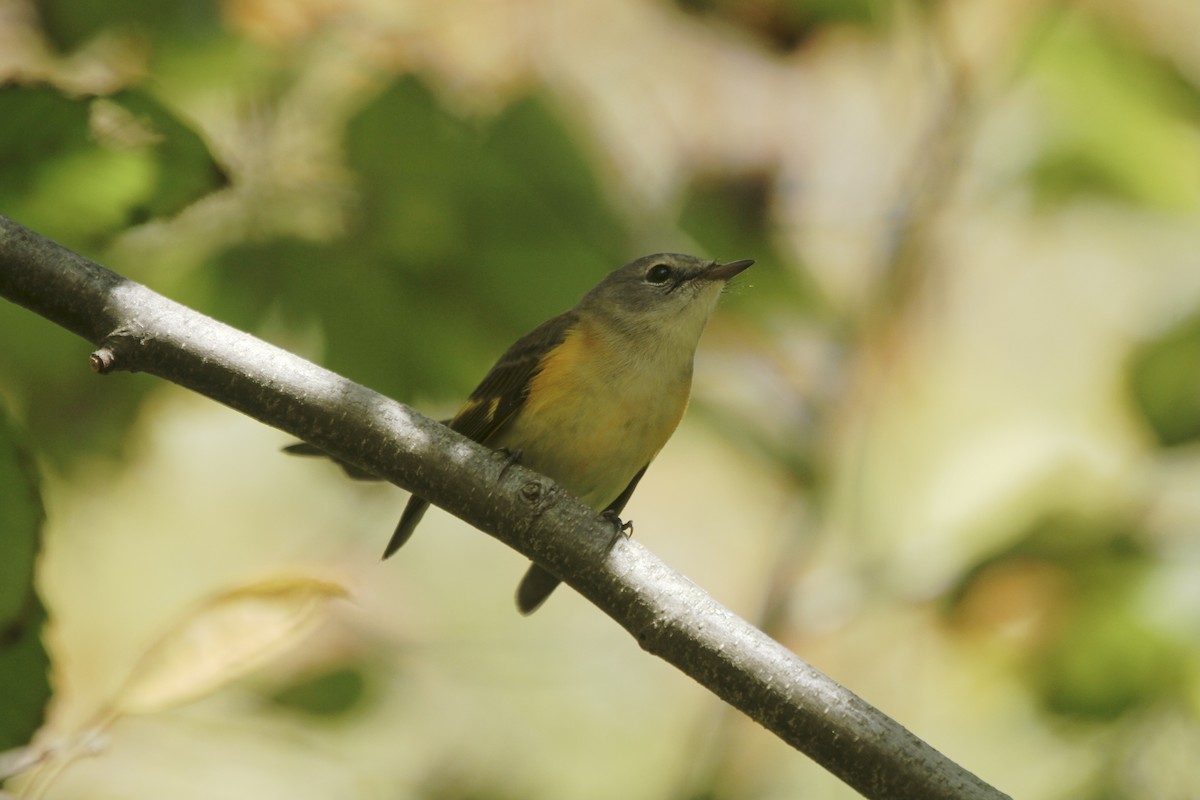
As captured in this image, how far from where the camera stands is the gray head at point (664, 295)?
346 centimetres

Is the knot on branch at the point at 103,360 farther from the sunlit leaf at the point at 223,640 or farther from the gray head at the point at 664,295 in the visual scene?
the gray head at the point at 664,295

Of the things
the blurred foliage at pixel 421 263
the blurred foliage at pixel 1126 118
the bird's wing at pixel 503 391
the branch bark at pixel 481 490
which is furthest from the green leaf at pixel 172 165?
the blurred foliage at pixel 1126 118

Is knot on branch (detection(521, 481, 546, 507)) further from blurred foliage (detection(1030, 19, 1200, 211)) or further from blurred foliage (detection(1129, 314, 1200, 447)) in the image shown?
blurred foliage (detection(1030, 19, 1200, 211))

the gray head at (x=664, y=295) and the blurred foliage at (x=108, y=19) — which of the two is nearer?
the blurred foliage at (x=108, y=19)

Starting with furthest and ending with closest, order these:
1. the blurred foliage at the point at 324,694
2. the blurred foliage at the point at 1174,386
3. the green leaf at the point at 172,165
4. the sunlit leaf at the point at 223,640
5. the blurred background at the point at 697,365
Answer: the blurred foliage at the point at 324,694, the blurred foliage at the point at 1174,386, the blurred background at the point at 697,365, the green leaf at the point at 172,165, the sunlit leaf at the point at 223,640

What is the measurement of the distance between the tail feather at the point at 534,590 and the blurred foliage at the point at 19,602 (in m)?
1.92

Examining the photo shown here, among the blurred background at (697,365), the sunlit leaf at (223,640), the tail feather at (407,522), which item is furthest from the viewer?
the tail feather at (407,522)

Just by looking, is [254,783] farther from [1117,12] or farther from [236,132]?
[1117,12]

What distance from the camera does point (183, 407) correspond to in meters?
3.08

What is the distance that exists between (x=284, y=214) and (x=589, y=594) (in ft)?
4.62

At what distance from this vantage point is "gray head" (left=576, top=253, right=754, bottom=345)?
11.4ft

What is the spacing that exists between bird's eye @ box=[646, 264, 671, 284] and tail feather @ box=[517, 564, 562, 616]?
1.14 m

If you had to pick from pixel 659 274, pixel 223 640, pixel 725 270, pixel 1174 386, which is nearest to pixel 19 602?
pixel 223 640

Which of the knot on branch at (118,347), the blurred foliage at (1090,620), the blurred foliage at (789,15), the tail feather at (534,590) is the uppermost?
the blurred foliage at (789,15)
